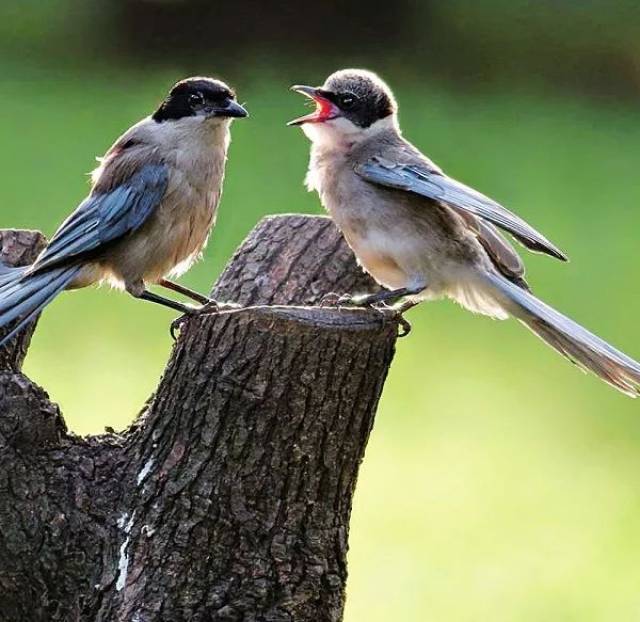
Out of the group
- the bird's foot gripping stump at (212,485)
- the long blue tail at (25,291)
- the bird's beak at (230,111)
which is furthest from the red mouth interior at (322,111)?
the bird's foot gripping stump at (212,485)

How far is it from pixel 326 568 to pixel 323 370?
1.45 ft

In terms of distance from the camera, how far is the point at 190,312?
12.0 feet

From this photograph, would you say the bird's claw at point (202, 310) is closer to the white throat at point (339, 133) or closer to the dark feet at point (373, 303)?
the dark feet at point (373, 303)

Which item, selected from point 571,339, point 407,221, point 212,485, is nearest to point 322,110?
point 407,221

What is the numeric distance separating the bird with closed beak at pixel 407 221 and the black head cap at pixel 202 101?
0.20 m

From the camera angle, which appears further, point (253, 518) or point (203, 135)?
point (203, 135)

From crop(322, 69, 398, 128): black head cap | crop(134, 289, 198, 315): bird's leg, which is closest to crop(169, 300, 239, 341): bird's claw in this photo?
crop(134, 289, 198, 315): bird's leg

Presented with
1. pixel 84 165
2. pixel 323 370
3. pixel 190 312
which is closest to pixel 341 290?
pixel 190 312

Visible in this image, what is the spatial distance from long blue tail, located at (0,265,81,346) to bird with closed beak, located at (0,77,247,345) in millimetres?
12

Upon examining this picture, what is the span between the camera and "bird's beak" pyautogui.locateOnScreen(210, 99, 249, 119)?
3881 millimetres

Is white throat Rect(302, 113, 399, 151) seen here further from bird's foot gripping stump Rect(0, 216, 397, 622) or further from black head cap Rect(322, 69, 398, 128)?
bird's foot gripping stump Rect(0, 216, 397, 622)

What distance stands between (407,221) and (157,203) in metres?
0.64

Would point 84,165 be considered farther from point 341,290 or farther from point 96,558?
point 96,558

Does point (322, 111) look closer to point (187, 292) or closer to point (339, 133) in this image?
point (339, 133)
